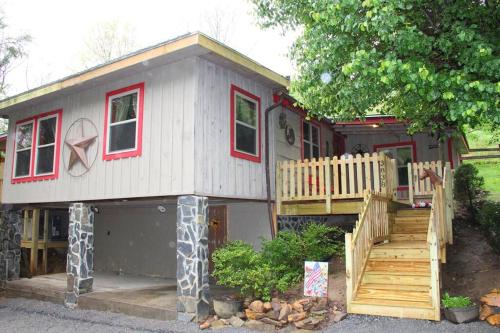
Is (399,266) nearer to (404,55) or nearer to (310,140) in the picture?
(404,55)

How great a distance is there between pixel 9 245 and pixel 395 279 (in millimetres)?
11380

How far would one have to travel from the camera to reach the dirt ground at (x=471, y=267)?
7.78m

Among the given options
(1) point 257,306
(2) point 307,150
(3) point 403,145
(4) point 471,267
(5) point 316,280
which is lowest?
(1) point 257,306

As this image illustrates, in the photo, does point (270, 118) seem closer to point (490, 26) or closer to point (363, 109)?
point (363, 109)

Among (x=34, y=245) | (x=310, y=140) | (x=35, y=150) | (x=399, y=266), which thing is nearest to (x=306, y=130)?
(x=310, y=140)

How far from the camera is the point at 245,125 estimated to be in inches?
412

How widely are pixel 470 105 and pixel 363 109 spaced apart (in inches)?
103

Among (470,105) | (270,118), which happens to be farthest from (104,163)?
(470,105)

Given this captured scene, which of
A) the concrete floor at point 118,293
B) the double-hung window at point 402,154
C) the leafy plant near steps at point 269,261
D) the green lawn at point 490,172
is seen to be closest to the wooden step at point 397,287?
the leafy plant near steps at point 269,261

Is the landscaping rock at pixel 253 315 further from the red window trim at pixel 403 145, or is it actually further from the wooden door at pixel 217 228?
the red window trim at pixel 403 145

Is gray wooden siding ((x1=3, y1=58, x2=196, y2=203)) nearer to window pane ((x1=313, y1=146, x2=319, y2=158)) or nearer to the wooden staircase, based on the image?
the wooden staircase

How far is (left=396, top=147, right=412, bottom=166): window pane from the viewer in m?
16.3

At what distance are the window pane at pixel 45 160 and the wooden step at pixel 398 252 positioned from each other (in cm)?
855

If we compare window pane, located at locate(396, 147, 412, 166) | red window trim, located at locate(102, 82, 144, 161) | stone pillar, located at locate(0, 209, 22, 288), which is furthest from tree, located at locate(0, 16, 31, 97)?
window pane, located at locate(396, 147, 412, 166)
